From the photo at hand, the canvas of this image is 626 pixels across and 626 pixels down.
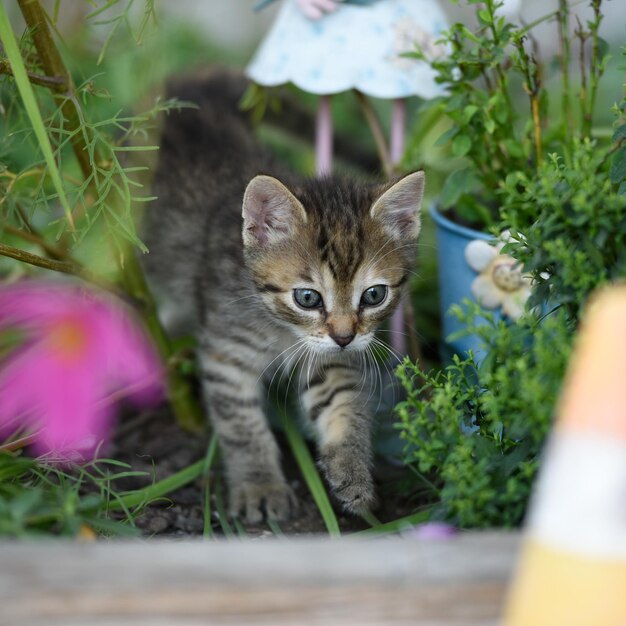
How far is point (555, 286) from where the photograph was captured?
51.9 inches

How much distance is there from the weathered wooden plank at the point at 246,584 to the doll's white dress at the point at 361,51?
1.29 meters

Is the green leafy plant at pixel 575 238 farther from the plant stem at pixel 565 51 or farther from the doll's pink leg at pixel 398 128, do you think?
the doll's pink leg at pixel 398 128

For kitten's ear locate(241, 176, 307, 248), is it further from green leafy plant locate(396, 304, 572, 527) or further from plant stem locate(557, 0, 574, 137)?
plant stem locate(557, 0, 574, 137)

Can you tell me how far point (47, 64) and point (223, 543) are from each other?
3.63 ft

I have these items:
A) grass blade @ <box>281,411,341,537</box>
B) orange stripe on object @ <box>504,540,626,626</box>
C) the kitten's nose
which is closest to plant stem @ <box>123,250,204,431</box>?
grass blade @ <box>281,411,341,537</box>

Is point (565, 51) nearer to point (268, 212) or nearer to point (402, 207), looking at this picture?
point (402, 207)

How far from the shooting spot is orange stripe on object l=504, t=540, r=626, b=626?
88cm

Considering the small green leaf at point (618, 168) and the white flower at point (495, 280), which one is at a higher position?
the small green leaf at point (618, 168)

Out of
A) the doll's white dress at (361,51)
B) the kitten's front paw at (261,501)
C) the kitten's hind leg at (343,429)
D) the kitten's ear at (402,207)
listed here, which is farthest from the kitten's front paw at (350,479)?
the doll's white dress at (361,51)

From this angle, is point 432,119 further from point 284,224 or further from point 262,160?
point 284,224

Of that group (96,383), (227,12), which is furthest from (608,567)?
(227,12)

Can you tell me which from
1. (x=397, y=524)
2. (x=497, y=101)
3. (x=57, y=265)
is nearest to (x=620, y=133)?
(x=497, y=101)

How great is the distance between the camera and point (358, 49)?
2025mm

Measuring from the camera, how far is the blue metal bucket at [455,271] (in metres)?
1.94
